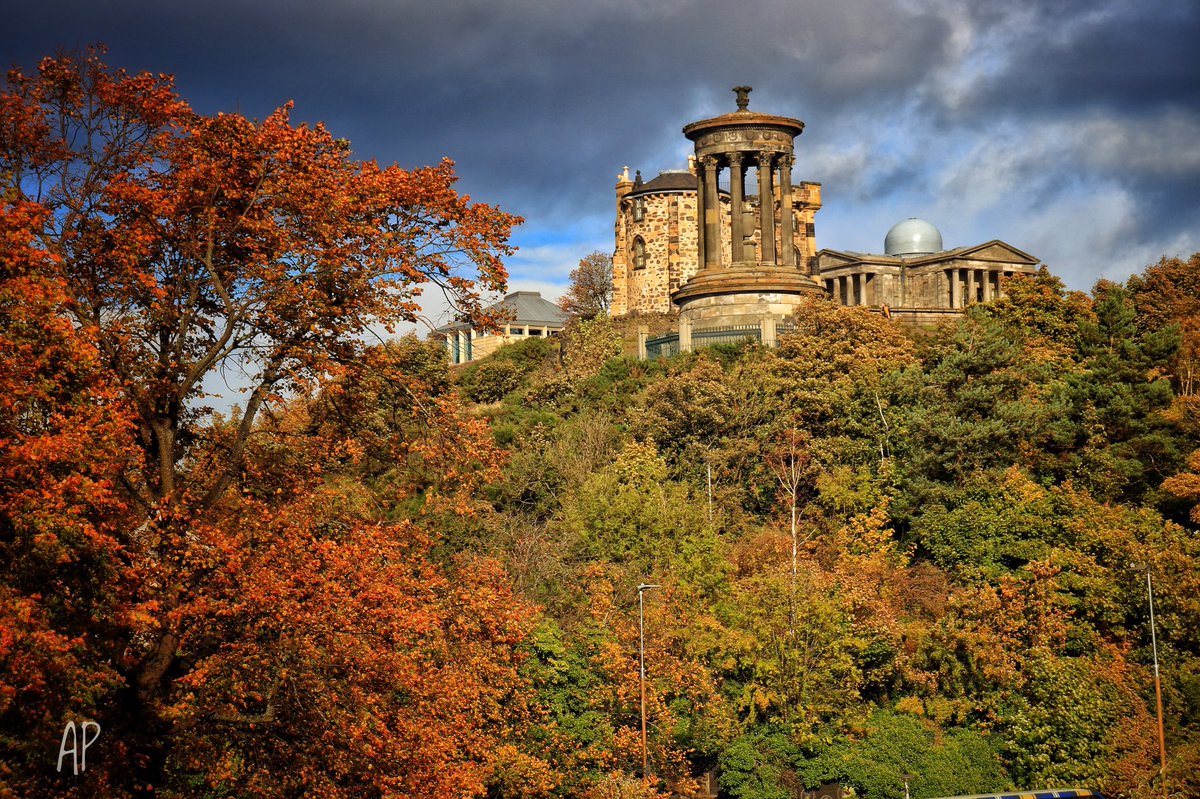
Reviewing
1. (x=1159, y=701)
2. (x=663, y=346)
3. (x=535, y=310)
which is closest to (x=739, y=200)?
(x=663, y=346)

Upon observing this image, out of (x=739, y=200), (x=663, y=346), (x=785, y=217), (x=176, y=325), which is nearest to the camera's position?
(x=176, y=325)

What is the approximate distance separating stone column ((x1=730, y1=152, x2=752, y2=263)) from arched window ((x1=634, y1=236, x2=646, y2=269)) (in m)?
22.9

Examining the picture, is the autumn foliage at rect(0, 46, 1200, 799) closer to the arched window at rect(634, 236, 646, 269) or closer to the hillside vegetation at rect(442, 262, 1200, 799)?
the hillside vegetation at rect(442, 262, 1200, 799)

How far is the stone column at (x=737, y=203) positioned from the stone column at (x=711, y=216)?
688 mm

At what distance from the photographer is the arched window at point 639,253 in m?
85.9

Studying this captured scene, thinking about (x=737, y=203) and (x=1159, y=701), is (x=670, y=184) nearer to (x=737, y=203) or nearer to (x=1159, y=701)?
(x=737, y=203)

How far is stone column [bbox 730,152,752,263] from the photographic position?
2450 inches

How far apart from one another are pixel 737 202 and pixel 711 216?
4.09 feet

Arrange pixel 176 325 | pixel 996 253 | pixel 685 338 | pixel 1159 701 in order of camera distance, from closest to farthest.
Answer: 1. pixel 176 325
2. pixel 1159 701
3. pixel 685 338
4. pixel 996 253

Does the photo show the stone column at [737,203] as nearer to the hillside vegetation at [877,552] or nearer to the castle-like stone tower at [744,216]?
the castle-like stone tower at [744,216]

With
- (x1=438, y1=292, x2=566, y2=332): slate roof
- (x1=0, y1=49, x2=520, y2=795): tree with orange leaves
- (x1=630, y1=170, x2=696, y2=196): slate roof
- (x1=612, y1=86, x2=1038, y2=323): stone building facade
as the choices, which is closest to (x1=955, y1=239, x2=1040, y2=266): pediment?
(x1=612, y1=86, x2=1038, y2=323): stone building facade

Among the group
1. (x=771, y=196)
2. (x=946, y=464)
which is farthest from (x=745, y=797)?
(x=771, y=196)

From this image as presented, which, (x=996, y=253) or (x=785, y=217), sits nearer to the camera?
(x=785, y=217)

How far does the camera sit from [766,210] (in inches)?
2467
